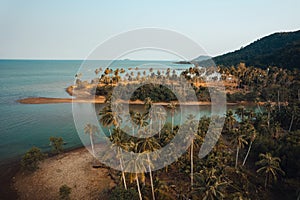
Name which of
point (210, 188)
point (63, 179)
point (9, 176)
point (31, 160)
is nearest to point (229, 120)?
point (210, 188)

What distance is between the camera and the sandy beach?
101 feet

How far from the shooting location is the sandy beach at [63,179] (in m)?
30.9

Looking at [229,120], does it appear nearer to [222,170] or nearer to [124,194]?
[222,170]

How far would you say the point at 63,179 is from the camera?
34.2 metres

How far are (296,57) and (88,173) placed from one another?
126 metres

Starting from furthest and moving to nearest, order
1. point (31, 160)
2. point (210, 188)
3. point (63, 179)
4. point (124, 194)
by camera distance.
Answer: point (31, 160)
point (63, 179)
point (124, 194)
point (210, 188)

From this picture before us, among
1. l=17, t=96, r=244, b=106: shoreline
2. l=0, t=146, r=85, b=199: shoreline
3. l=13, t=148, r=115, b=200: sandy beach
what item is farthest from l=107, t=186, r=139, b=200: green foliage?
l=17, t=96, r=244, b=106: shoreline

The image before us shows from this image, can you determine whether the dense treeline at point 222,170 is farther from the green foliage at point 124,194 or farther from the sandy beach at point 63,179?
the sandy beach at point 63,179

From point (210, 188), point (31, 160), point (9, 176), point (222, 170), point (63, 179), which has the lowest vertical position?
point (63, 179)

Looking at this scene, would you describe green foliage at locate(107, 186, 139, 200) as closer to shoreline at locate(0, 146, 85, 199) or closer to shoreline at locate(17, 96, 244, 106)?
shoreline at locate(0, 146, 85, 199)

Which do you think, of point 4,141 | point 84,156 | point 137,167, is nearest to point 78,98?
point 4,141

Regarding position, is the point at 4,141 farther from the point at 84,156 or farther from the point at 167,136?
the point at 167,136

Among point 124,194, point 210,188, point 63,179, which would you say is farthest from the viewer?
point 63,179

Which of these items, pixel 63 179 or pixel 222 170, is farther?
pixel 63 179
